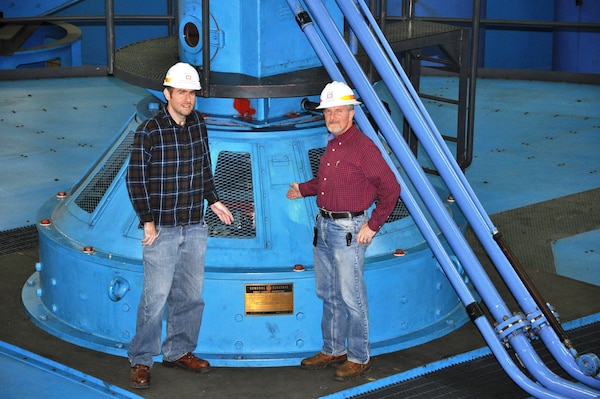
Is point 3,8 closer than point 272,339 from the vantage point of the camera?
No

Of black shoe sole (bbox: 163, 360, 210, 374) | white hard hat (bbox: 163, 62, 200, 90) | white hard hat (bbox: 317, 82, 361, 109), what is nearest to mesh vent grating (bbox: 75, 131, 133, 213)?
black shoe sole (bbox: 163, 360, 210, 374)

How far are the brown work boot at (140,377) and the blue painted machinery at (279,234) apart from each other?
0.42 metres

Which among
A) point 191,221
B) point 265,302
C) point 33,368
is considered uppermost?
point 191,221

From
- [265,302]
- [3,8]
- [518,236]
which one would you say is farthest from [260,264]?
[3,8]

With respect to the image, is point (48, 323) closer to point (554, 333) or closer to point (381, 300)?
point (381, 300)

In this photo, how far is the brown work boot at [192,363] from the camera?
5742 millimetres

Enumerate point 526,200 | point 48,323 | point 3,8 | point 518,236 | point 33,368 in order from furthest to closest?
point 3,8, point 526,200, point 518,236, point 48,323, point 33,368

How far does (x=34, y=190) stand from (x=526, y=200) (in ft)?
14.1

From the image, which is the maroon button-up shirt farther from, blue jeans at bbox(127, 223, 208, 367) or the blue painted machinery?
blue jeans at bbox(127, 223, 208, 367)

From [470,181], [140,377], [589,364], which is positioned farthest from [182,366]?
[470,181]

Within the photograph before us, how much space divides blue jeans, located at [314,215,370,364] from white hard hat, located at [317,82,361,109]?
595mm

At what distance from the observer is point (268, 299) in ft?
19.2

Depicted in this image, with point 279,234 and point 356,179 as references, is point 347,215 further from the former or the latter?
point 279,234

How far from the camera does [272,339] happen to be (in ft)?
19.4
